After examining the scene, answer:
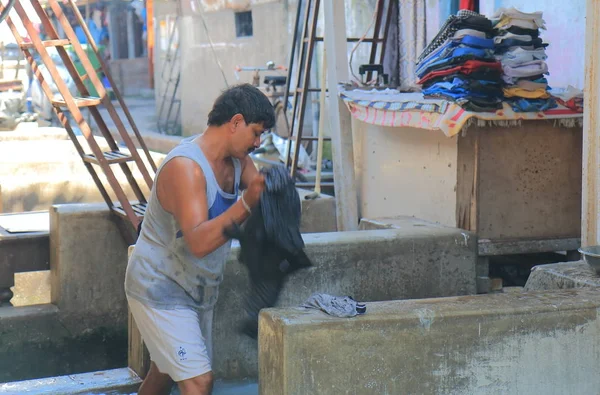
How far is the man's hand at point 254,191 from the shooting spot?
3455 millimetres

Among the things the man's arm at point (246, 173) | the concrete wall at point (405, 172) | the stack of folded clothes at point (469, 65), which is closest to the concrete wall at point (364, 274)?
the concrete wall at point (405, 172)

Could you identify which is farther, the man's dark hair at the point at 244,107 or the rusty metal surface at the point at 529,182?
the rusty metal surface at the point at 529,182

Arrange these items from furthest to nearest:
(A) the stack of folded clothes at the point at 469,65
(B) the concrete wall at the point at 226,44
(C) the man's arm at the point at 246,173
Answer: (B) the concrete wall at the point at 226,44 → (A) the stack of folded clothes at the point at 469,65 → (C) the man's arm at the point at 246,173

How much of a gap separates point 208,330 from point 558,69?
3930mm

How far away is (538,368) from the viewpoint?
3.68 meters

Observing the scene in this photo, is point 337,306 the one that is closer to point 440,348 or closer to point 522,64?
point 440,348

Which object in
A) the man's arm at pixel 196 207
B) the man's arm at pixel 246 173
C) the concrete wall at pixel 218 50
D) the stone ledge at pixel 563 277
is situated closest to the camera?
the man's arm at pixel 196 207

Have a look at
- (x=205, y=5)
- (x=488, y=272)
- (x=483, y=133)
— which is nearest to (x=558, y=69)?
(x=483, y=133)

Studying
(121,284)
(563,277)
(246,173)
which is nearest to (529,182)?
(563,277)

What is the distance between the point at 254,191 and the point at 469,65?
2.73 meters

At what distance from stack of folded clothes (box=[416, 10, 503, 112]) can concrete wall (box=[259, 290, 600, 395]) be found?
2.18 metres

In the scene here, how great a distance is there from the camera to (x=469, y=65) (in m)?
5.72

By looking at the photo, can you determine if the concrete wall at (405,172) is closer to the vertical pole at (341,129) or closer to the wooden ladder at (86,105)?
the vertical pole at (341,129)

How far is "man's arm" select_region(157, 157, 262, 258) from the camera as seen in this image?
340 cm
